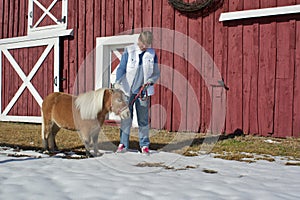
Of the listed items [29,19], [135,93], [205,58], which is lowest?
[135,93]

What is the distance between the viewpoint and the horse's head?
4473 mm

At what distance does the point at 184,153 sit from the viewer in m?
4.92

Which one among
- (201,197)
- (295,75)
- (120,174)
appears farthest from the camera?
(295,75)

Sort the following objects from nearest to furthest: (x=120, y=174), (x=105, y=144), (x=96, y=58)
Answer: (x=120, y=174), (x=105, y=144), (x=96, y=58)

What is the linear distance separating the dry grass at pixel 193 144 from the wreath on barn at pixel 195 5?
2.37 meters

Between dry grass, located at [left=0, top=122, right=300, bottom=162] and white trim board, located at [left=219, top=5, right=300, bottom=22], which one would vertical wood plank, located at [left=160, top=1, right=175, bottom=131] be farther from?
white trim board, located at [left=219, top=5, right=300, bottom=22]

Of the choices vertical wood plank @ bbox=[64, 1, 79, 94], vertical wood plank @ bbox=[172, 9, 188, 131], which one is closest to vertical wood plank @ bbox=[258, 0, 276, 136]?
vertical wood plank @ bbox=[172, 9, 188, 131]

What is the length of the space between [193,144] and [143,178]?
2.63 meters

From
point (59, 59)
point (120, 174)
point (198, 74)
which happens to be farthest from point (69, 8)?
point (120, 174)

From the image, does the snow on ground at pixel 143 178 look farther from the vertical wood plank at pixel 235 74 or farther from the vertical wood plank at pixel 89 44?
the vertical wood plank at pixel 89 44

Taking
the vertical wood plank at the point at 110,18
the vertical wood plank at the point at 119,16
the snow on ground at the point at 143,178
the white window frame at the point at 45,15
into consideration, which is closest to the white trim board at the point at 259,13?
the vertical wood plank at the point at 119,16

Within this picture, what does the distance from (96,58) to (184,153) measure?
4.41 metres

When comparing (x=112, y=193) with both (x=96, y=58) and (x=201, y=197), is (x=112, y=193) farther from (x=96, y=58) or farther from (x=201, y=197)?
(x=96, y=58)

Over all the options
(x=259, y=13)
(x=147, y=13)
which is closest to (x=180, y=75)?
(x=147, y=13)
